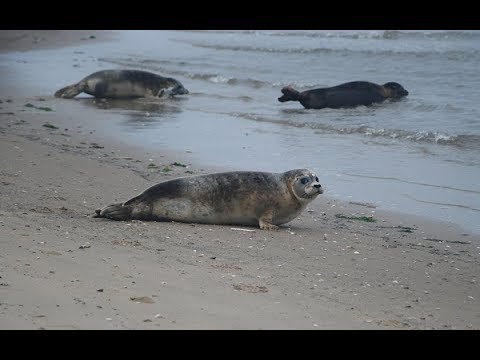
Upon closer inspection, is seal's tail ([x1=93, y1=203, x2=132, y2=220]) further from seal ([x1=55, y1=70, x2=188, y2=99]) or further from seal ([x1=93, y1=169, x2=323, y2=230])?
seal ([x1=55, y1=70, x2=188, y2=99])

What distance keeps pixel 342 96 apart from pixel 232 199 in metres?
7.86

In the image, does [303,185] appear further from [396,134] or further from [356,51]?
[356,51]

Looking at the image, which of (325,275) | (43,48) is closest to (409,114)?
(325,275)

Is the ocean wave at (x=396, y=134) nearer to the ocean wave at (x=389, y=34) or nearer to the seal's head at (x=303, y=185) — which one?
the seal's head at (x=303, y=185)

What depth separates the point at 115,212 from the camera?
21.7ft

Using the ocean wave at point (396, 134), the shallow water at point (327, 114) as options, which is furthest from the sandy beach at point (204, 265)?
the ocean wave at point (396, 134)

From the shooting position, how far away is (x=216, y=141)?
10883 millimetres

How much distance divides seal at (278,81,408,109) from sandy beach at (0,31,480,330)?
5.90m

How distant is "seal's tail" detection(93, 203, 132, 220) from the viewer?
21.6 feet

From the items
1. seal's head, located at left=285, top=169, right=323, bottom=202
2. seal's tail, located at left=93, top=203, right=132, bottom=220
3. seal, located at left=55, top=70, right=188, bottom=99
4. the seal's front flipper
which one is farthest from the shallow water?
seal's tail, located at left=93, top=203, right=132, bottom=220

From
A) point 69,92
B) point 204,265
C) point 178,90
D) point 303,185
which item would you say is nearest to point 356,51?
point 178,90

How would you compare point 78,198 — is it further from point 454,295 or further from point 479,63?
point 479,63

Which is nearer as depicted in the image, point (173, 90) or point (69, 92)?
point (69, 92)

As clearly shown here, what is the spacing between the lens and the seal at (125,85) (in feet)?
49.9
